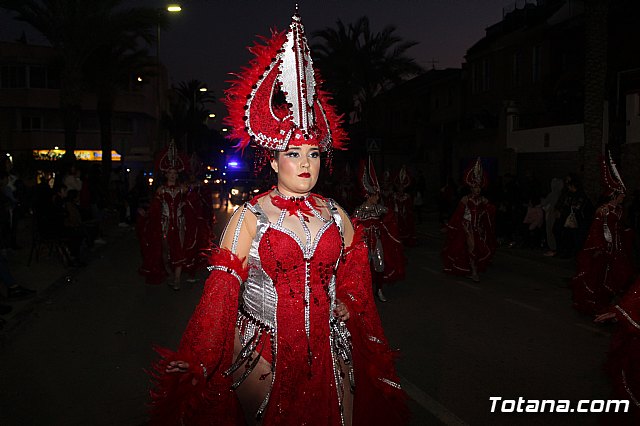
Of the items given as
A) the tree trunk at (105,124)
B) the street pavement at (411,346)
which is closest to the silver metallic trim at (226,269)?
the street pavement at (411,346)

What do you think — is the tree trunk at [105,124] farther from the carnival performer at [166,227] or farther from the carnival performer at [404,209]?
the carnival performer at [166,227]

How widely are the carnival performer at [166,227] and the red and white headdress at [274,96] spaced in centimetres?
734

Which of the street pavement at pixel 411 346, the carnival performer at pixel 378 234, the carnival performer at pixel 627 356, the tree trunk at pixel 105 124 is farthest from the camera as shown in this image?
the tree trunk at pixel 105 124

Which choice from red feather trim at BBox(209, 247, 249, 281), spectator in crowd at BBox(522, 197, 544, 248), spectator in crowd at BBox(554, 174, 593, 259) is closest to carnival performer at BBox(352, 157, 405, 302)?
spectator in crowd at BBox(554, 174, 593, 259)

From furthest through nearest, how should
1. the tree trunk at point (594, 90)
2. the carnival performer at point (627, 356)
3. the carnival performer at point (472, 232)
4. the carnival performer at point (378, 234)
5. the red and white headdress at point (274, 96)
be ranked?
the tree trunk at point (594, 90)
the carnival performer at point (472, 232)
the carnival performer at point (378, 234)
the carnival performer at point (627, 356)
the red and white headdress at point (274, 96)

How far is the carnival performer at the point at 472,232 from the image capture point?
1165cm

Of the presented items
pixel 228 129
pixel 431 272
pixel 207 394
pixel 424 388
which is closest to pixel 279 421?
pixel 207 394

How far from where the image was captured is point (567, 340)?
7676 millimetres

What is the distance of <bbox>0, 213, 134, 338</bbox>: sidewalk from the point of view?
902 centimetres

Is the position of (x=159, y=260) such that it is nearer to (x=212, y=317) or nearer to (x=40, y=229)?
(x=40, y=229)

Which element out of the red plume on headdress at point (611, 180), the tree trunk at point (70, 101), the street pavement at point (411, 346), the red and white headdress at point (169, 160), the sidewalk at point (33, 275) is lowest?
the street pavement at point (411, 346)

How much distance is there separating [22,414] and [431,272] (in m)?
8.80

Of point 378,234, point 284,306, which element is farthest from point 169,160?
point 284,306

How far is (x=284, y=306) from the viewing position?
3.46 metres
